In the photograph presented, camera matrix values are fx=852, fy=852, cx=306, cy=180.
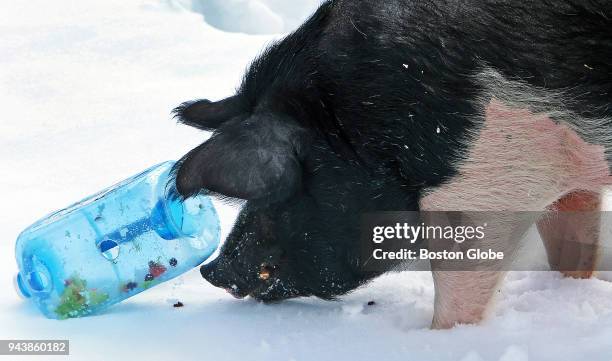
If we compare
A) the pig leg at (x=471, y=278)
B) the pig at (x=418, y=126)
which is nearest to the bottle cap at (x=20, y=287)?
the pig at (x=418, y=126)

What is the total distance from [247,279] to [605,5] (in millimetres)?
1289

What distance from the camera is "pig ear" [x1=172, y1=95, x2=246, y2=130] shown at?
2.61 m

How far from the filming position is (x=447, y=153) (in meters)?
2.29

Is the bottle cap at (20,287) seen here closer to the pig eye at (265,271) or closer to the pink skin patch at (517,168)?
the pig eye at (265,271)

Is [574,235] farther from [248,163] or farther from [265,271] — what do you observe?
[248,163]

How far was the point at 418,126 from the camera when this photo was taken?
2.30 metres

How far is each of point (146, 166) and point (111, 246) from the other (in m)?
Answer: 1.27

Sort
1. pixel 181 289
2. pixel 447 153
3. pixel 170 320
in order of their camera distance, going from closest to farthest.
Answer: pixel 447 153 < pixel 170 320 < pixel 181 289

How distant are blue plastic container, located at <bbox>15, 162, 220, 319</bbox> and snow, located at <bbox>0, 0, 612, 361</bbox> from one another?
0.08 meters

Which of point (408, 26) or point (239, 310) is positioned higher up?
point (408, 26)

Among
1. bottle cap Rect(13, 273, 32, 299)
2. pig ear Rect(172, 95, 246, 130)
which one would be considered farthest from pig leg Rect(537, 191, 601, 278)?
bottle cap Rect(13, 273, 32, 299)

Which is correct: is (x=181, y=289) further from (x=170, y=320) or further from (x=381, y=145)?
(x=381, y=145)

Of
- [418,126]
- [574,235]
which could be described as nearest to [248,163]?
[418,126]

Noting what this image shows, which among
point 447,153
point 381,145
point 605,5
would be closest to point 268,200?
point 381,145
